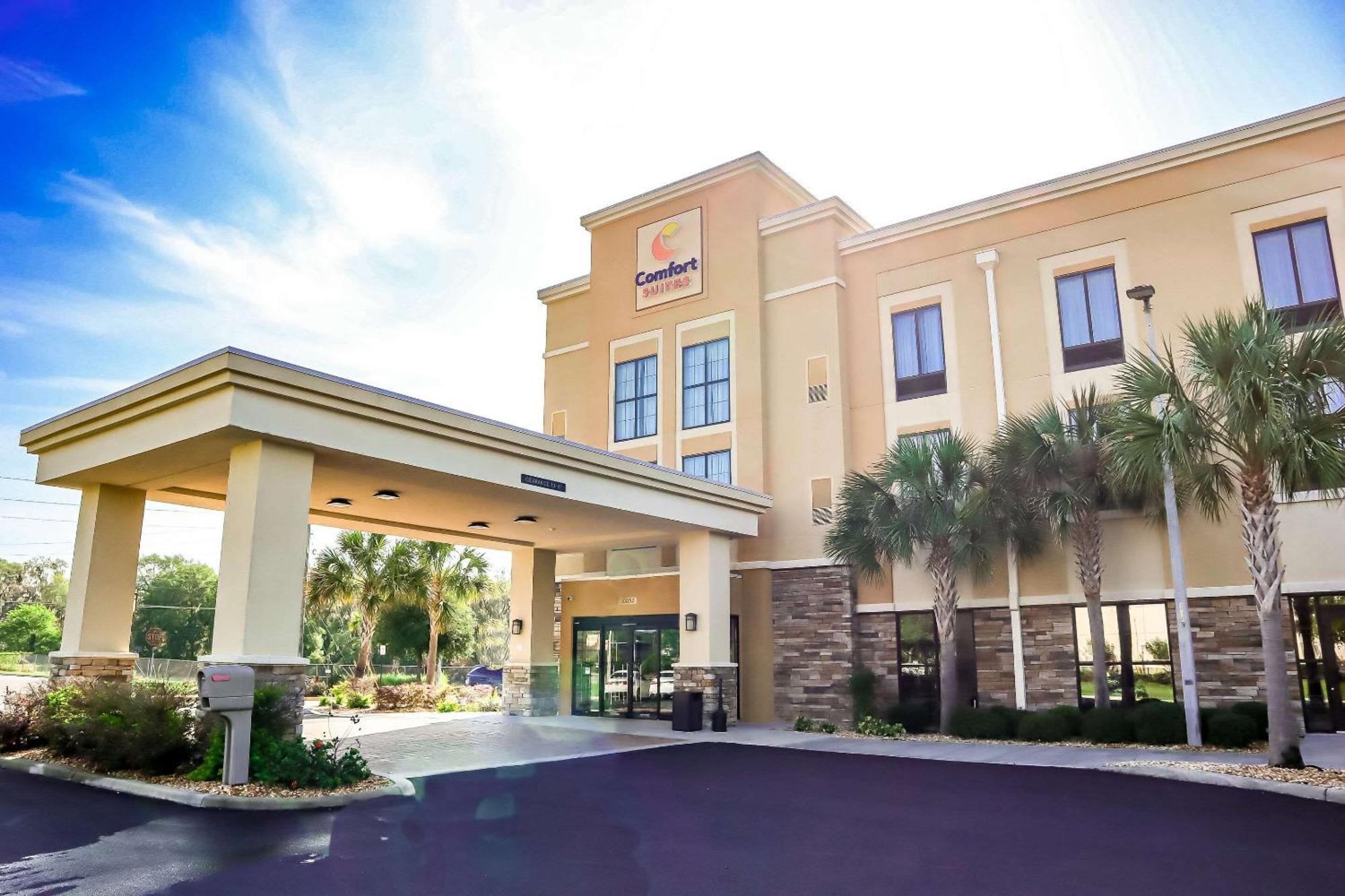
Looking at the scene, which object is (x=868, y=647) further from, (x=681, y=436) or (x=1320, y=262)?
(x=1320, y=262)

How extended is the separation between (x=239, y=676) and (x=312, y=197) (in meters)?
12.9

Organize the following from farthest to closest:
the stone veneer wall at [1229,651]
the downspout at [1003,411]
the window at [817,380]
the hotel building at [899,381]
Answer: the window at [817,380], the downspout at [1003,411], the hotel building at [899,381], the stone veneer wall at [1229,651]

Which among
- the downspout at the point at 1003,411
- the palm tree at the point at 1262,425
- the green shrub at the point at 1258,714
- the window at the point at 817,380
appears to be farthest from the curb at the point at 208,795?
the window at the point at 817,380

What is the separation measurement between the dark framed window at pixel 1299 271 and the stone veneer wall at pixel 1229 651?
529 cm

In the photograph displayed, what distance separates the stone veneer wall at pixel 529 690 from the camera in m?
23.3

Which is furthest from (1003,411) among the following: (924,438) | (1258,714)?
(1258,714)

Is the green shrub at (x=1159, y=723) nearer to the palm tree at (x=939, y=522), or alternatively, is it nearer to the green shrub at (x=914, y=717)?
the palm tree at (x=939, y=522)

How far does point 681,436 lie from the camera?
80.2ft

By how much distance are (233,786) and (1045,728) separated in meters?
13.5

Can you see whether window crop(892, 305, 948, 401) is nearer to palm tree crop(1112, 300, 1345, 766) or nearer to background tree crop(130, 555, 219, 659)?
palm tree crop(1112, 300, 1345, 766)

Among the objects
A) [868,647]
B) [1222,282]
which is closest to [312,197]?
[868,647]

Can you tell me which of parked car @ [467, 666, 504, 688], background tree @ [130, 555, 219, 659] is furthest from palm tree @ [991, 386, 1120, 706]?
background tree @ [130, 555, 219, 659]

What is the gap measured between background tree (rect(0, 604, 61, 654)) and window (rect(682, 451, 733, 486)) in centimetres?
4843

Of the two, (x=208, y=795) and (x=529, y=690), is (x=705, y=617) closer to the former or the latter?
(x=529, y=690)
